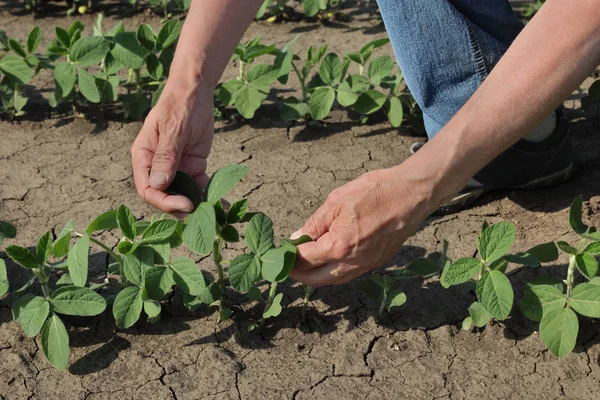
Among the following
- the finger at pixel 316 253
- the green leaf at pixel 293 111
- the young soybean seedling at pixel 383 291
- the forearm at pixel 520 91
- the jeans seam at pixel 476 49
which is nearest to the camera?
the forearm at pixel 520 91

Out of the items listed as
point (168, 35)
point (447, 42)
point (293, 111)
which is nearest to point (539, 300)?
point (447, 42)

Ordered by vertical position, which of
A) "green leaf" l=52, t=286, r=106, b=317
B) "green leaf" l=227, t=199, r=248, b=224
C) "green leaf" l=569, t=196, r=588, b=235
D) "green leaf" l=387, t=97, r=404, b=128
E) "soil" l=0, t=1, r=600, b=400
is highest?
"green leaf" l=569, t=196, r=588, b=235

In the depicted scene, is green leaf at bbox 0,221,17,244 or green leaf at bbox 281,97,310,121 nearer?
green leaf at bbox 0,221,17,244

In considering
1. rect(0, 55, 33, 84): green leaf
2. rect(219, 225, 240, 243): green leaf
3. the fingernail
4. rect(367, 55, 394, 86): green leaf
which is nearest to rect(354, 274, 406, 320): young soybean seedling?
rect(219, 225, 240, 243): green leaf

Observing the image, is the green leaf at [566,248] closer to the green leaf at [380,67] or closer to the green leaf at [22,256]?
the green leaf at [380,67]

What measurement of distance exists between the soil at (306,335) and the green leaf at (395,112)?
13 cm

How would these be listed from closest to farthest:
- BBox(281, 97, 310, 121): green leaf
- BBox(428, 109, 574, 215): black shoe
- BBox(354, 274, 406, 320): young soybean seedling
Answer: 1. BBox(354, 274, 406, 320): young soybean seedling
2. BBox(428, 109, 574, 215): black shoe
3. BBox(281, 97, 310, 121): green leaf

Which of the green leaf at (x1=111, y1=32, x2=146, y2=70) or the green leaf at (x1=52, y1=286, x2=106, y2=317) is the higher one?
the green leaf at (x1=111, y1=32, x2=146, y2=70)

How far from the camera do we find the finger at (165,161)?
2.08m

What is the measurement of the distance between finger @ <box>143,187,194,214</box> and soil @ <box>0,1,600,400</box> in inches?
16.4

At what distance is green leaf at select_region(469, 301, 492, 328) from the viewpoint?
87.7 inches

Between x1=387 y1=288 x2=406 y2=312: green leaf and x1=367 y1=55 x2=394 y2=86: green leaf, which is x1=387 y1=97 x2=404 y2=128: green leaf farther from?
x1=387 y1=288 x2=406 y2=312: green leaf

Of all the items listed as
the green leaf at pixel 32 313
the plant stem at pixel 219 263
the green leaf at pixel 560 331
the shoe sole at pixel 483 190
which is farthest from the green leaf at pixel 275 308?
the shoe sole at pixel 483 190

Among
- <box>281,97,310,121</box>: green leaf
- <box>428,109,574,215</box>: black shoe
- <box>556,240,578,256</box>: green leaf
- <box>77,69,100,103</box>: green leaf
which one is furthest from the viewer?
<box>281,97,310,121</box>: green leaf
